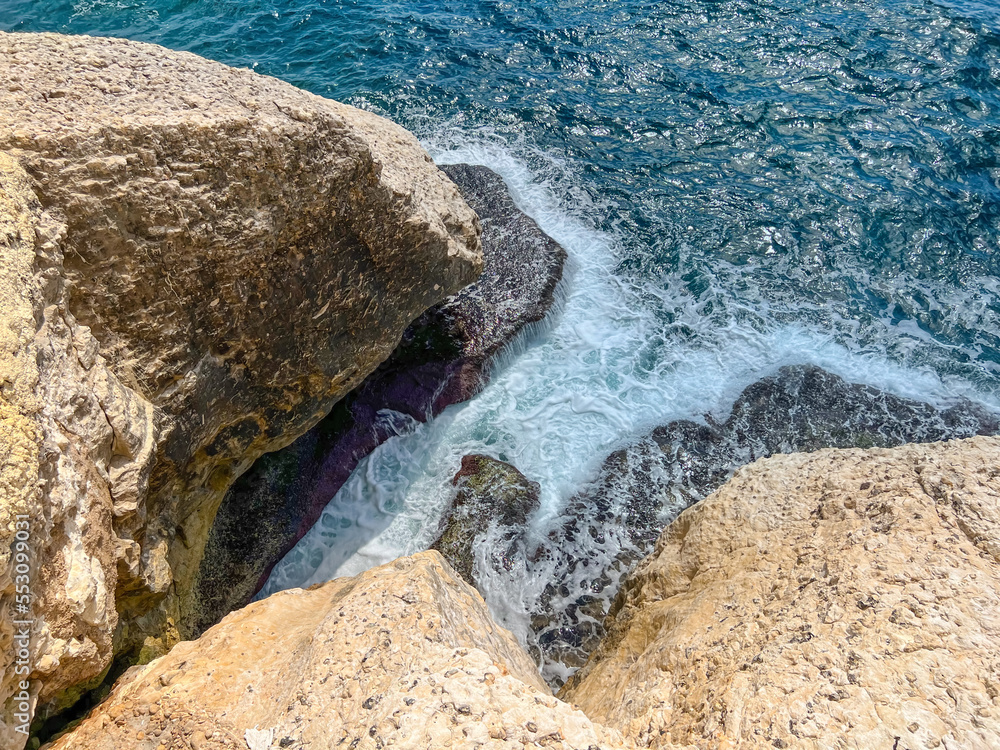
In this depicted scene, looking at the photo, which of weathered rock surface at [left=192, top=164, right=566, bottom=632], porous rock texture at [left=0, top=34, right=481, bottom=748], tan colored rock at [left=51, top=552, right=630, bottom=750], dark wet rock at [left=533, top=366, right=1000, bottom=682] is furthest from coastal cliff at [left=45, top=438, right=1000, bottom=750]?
weathered rock surface at [left=192, top=164, right=566, bottom=632]

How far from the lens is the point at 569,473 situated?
7.70 metres

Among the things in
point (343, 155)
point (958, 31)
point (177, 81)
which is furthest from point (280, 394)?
point (958, 31)

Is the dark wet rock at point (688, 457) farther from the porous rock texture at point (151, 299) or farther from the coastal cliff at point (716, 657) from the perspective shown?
the porous rock texture at point (151, 299)

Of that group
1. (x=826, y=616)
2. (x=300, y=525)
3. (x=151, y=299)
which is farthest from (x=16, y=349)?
(x=300, y=525)

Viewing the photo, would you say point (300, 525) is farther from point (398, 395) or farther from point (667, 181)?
point (667, 181)

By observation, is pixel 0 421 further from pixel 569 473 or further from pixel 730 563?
pixel 569 473

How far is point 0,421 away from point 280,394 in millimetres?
3253

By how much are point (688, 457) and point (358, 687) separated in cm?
561

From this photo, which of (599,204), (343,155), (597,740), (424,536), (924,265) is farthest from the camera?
(599,204)

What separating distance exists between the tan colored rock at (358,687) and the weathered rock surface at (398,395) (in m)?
2.57

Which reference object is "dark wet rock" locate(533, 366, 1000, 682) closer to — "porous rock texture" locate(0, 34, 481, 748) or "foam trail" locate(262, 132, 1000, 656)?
"foam trail" locate(262, 132, 1000, 656)

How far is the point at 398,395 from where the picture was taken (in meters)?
8.31

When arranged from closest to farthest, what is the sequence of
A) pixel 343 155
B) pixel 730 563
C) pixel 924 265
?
pixel 730 563
pixel 343 155
pixel 924 265

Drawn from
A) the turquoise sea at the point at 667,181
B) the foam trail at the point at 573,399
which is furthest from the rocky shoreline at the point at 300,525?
the turquoise sea at the point at 667,181
